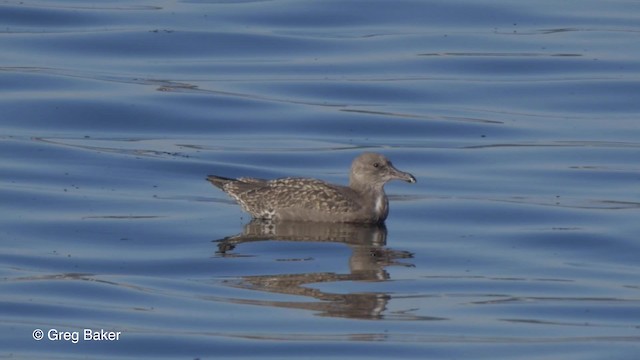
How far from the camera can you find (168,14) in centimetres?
2727

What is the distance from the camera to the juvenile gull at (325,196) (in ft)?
53.8

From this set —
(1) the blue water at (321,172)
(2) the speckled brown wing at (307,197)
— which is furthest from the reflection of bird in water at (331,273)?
(2) the speckled brown wing at (307,197)

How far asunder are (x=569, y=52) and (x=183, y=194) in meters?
9.36

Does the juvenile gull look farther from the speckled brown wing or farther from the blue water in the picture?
the blue water

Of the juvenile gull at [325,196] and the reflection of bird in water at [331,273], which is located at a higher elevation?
the juvenile gull at [325,196]

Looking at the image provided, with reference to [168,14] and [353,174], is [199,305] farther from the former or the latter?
[168,14]

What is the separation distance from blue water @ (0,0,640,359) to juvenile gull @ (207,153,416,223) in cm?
21

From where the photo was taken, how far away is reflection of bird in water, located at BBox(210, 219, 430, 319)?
43.3 ft

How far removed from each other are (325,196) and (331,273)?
2.21 metres

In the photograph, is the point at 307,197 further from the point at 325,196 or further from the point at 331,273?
the point at 331,273

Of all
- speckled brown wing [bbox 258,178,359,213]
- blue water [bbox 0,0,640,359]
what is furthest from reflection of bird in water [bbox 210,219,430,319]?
speckled brown wing [bbox 258,178,359,213]

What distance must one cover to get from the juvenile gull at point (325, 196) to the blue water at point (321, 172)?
0.21 meters

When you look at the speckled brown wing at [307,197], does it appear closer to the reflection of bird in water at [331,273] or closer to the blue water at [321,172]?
the reflection of bird in water at [331,273]

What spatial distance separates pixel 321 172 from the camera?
18.7 meters
